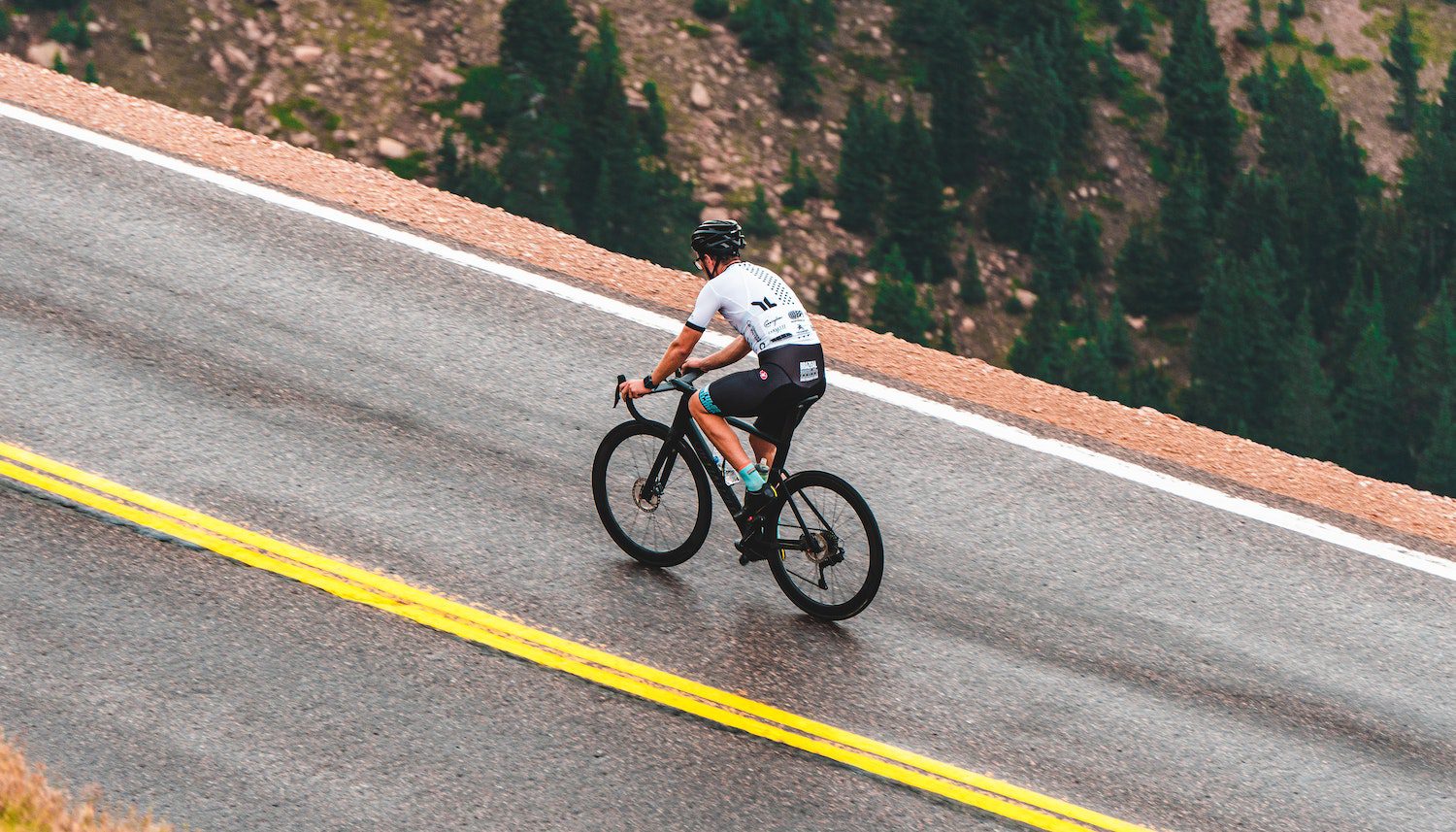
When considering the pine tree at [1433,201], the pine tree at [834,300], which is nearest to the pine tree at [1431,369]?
the pine tree at [1433,201]

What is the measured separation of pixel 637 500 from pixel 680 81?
10382 cm

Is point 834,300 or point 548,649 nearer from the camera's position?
point 548,649

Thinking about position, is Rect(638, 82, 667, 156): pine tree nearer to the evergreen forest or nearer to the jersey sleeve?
the evergreen forest

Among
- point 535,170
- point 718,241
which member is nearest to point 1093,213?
point 535,170

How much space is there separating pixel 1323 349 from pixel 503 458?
10762cm

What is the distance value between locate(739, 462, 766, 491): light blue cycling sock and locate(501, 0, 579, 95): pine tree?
102 meters

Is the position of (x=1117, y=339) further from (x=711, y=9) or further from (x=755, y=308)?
(x=755, y=308)

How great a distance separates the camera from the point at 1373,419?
96.6 m

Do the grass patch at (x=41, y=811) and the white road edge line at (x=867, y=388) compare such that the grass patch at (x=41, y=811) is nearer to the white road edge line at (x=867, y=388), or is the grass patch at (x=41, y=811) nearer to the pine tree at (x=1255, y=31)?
the white road edge line at (x=867, y=388)

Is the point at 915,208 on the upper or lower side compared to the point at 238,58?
upper

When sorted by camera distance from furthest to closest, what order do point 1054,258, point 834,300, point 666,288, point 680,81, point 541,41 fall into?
point 680,81 < point 1054,258 < point 541,41 < point 834,300 < point 666,288

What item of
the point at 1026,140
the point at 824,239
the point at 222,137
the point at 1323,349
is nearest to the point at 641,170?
the point at 824,239

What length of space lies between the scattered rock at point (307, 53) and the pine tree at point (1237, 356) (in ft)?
216

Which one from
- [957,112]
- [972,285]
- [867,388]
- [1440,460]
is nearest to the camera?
[867,388]
